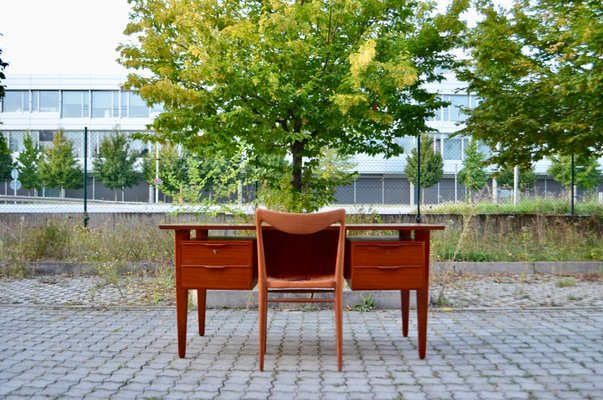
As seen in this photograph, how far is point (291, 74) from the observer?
32.6ft

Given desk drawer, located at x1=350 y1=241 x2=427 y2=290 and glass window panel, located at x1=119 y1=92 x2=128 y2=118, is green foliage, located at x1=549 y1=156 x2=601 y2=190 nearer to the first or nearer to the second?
desk drawer, located at x1=350 y1=241 x2=427 y2=290

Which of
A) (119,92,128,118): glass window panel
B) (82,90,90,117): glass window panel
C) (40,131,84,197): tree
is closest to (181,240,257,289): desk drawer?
(40,131,84,197): tree

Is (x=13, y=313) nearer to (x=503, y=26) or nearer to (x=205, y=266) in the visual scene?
(x=205, y=266)

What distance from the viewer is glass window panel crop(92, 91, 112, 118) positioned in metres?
46.4

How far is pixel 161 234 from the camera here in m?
10.5

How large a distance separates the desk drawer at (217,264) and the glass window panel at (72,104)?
1777 inches

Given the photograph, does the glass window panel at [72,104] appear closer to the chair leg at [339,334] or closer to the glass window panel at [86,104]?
the glass window panel at [86,104]

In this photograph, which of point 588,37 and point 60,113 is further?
point 60,113

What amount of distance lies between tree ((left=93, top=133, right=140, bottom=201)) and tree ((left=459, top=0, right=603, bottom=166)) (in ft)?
80.4

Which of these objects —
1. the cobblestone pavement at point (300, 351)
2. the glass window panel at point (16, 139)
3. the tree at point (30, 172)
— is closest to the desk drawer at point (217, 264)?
the cobblestone pavement at point (300, 351)

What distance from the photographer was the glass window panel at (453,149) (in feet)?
118

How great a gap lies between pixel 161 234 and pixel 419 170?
600 cm

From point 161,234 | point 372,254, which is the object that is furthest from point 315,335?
point 161,234

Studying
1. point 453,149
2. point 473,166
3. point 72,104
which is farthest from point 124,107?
point 473,166
